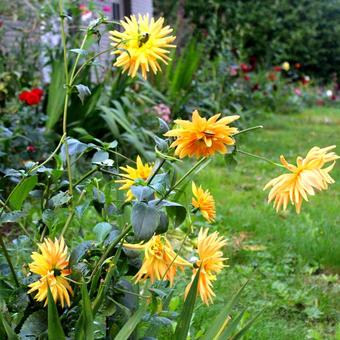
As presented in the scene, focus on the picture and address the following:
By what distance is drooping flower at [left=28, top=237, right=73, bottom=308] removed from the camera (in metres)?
1.34

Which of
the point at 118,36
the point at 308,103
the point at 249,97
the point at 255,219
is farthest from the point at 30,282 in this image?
the point at 308,103

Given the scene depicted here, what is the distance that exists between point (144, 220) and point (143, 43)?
0.44 meters

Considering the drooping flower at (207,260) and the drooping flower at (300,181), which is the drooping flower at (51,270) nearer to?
the drooping flower at (207,260)

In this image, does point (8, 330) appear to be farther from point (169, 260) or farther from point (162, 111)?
point (162, 111)

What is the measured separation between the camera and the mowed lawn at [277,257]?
8.36ft

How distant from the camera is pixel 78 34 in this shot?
5.71m

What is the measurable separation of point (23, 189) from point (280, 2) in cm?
1193

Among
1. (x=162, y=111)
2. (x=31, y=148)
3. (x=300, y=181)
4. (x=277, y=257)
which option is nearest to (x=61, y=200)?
(x=300, y=181)

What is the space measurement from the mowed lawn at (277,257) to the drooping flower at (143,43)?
11.6 inches

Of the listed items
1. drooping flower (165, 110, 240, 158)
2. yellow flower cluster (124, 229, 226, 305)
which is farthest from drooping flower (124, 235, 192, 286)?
drooping flower (165, 110, 240, 158)

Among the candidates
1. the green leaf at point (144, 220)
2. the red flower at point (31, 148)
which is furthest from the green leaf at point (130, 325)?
the red flower at point (31, 148)

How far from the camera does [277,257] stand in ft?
10.7

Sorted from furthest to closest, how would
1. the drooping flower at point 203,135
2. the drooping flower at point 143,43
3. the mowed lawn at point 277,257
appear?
the mowed lawn at point 277,257 < the drooping flower at point 143,43 < the drooping flower at point 203,135

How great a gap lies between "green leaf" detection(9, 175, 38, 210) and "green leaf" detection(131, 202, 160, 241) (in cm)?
36
